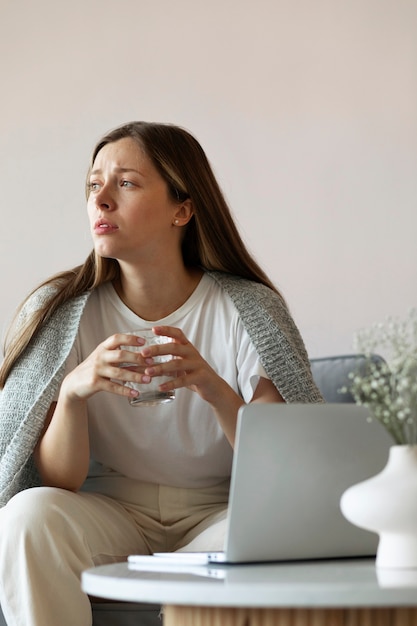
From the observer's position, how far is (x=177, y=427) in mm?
1843

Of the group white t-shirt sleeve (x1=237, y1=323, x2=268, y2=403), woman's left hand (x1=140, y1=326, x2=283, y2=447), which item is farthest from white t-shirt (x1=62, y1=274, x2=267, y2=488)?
woman's left hand (x1=140, y1=326, x2=283, y2=447)

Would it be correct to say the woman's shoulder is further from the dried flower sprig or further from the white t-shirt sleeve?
the dried flower sprig

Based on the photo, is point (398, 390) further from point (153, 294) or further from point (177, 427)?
point (153, 294)

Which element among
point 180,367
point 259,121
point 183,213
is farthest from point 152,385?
point 259,121

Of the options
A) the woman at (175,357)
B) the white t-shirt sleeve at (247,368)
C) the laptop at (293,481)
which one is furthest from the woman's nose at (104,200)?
the laptop at (293,481)

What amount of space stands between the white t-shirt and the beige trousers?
0.05 metres

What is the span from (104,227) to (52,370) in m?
0.28

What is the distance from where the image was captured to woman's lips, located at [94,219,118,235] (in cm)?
184

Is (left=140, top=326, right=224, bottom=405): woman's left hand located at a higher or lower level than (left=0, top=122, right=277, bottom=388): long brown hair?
lower

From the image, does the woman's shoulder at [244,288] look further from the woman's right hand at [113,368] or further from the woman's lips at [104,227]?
the woman's right hand at [113,368]

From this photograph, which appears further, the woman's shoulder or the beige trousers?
the woman's shoulder

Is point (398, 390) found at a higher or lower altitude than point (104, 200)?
lower

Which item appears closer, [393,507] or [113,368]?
[393,507]

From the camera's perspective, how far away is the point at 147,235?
1.89 meters
